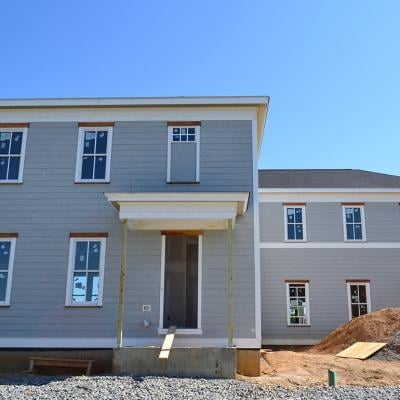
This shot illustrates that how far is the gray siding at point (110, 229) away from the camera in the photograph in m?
12.0

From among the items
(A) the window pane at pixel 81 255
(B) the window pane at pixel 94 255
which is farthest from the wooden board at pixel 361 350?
(A) the window pane at pixel 81 255

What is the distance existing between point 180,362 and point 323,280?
11.1 m

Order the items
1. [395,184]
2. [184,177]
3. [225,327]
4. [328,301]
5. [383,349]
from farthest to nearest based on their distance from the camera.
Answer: [395,184]
[328,301]
[383,349]
[184,177]
[225,327]

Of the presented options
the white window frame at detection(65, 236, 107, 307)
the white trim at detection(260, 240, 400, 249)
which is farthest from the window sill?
the white trim at detection(260, 240, 400, 249)

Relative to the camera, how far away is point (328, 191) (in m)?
20.5

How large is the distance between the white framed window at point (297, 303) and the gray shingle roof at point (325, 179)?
4.20m

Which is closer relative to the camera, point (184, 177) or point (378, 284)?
point (184, 177)

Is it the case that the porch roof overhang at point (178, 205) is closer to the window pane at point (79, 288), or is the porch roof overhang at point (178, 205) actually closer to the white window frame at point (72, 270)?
the white window frame at point (72, 270)

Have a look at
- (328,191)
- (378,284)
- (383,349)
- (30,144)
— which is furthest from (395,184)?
(30,144)

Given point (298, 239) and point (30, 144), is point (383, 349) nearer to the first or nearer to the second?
point (298, 239)

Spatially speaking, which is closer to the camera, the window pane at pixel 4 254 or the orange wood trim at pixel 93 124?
the window pane at pixel 4 254

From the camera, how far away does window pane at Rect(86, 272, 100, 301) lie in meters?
12.1

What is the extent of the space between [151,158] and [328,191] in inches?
397

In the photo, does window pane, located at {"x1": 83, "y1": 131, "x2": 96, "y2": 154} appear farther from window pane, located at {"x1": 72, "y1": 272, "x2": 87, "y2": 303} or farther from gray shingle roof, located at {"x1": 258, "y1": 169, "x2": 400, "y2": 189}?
gray shingle roof, located at {"x1": 258, "y1": 169, "x2": 400, "y2": 189}
